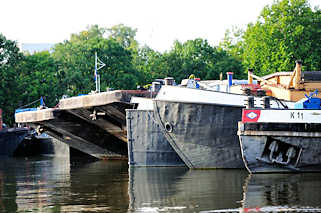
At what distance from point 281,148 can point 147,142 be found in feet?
19.5

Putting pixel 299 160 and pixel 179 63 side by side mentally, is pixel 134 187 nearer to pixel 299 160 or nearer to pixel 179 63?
pixel 299 160

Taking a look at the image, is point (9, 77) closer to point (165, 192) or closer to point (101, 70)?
point (101, 70)

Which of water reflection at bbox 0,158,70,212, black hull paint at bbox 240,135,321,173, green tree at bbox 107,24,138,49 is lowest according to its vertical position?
water reflection at bbox 0,158,70,212

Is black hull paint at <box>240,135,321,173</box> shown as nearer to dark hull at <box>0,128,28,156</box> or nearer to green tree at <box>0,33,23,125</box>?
dark hull at <box>0,128,28,156</box>

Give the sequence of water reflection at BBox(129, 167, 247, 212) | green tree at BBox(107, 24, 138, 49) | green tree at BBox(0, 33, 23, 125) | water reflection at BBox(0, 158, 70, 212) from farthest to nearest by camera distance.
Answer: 1. green tree at BBox(107, 24, 138, 49)
2. green tree at BBox(0, 33, 23, 125)
3. water reflection at BBox(0, 158, 70, 212)
4. water reflection at BBox(129, 167, 247, 212)

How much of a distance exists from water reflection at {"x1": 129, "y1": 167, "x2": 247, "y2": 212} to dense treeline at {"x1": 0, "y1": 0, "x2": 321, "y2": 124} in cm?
2880

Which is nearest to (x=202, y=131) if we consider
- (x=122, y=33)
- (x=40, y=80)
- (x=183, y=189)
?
(x=183, y=189)

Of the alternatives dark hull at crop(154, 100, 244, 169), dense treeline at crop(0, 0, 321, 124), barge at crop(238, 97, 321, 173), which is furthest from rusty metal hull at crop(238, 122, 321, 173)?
dense treeline at crop(0, 0, 321, 124)

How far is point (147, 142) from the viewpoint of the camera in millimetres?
23266

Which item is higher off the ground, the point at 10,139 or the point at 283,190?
the point at 10,139

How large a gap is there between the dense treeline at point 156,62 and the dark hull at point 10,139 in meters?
7.38

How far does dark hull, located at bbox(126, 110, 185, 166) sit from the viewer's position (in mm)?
23000

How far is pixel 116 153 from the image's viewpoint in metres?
30.8

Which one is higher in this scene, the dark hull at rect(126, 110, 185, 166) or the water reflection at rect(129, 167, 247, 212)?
the dark hull at rect(126, 110, 185, 166)
